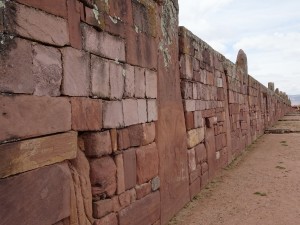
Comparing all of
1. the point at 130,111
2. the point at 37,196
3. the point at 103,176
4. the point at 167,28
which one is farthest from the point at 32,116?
the point at 167,28

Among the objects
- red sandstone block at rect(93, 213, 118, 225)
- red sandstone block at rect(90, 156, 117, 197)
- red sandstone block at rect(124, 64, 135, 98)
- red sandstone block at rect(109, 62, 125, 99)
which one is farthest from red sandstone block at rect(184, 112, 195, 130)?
red sandstone block at rect(93, 213, 118, 225)

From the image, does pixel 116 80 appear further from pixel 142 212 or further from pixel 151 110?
pixel 142 212

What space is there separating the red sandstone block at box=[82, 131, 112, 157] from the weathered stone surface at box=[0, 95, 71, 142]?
33 centimetres

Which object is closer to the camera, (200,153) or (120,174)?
(120,174)

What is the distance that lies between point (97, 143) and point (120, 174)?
508mm

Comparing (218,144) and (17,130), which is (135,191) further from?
(218,144)

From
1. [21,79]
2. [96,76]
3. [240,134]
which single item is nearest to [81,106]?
[96,76]

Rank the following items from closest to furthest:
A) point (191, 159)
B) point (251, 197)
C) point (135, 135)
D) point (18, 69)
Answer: point (18, 69), point (135, 135), point (251, 197), point (191, 159)

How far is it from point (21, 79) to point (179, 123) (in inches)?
124

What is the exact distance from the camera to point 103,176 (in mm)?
3004

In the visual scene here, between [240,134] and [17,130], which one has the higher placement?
[17,130]

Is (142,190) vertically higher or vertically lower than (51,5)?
lower

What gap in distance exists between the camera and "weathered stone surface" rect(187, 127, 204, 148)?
5375mm

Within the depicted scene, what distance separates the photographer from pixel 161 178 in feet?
13.9
